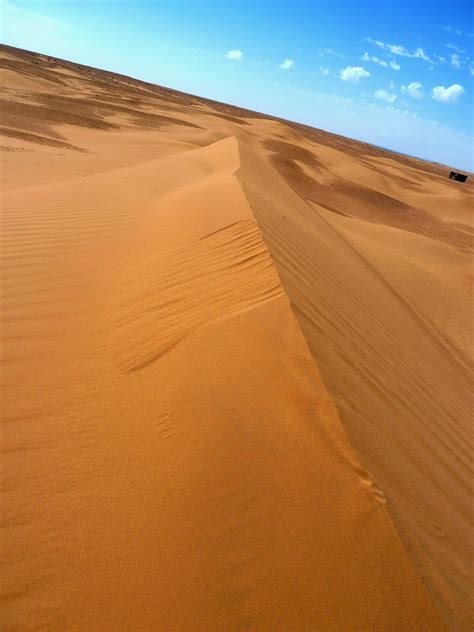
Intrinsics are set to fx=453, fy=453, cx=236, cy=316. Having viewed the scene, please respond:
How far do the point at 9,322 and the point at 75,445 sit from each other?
1473 millimetres

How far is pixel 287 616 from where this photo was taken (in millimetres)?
1641

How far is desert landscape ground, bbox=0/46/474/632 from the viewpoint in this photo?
1.71 metres

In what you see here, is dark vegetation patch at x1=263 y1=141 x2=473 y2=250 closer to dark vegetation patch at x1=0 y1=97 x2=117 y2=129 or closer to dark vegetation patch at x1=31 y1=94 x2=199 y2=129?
dark vegetation patch at x1=0 y1=97 x2=117 y2=129

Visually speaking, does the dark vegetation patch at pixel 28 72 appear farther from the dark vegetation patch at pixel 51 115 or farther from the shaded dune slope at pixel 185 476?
the shaded dune slope at pixel 185 476

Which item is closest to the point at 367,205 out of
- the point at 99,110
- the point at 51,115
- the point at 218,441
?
the point at 51,115

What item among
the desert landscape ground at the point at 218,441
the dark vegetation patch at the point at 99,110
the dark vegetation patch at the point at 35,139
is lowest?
the dark vegetation patch at the point at 35,139

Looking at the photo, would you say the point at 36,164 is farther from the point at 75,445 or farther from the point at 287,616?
the point at 287,616

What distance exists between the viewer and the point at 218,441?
2.20 m

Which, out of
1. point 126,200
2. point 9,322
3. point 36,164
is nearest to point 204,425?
point 9,322

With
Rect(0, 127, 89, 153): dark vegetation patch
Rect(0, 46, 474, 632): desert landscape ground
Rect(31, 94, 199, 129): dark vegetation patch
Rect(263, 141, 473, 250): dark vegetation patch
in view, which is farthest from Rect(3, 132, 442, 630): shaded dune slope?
Rect(31, 94, 199, 129): dark vegetation patch

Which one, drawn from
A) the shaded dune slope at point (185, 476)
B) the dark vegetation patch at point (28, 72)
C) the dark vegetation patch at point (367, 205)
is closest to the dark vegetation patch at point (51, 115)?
the dark vegetation patch at point (367, 205)

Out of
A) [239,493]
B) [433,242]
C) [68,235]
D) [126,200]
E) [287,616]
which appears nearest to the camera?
[287,616]

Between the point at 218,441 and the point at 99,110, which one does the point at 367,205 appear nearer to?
the point at 99,110

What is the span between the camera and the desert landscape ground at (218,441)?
5.60ft
